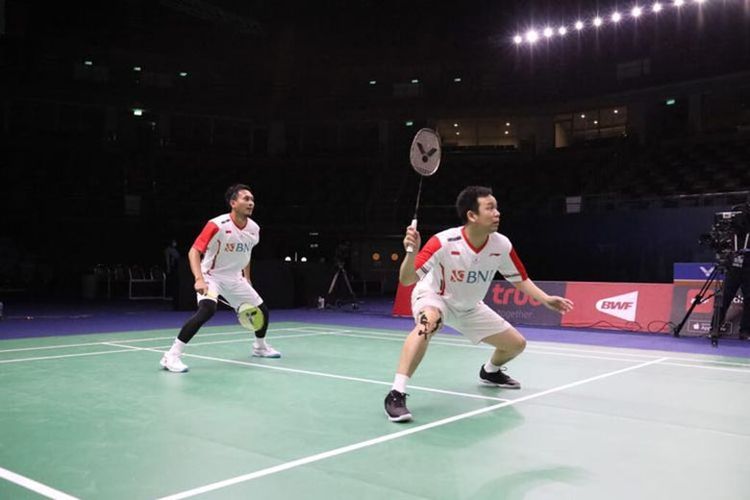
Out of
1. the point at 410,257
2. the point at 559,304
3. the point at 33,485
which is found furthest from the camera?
the point at 559,304

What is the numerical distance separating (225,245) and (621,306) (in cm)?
816

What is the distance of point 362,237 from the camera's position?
1156 inches

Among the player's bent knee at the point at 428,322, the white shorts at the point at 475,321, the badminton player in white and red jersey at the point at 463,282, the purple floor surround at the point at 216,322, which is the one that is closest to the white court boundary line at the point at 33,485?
the badminton player in white and red jersey at the point at 463,282

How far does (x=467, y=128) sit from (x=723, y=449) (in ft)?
111

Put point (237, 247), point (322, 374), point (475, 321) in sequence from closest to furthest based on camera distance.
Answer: point (475, 321), point (322, 374), point (237, 247)

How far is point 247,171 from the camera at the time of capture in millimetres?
31422

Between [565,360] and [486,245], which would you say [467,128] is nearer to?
[565,360]

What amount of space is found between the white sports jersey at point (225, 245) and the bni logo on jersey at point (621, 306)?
7.67 metres

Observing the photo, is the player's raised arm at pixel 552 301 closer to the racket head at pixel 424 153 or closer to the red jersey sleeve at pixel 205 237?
the racket head at pixel 424 153

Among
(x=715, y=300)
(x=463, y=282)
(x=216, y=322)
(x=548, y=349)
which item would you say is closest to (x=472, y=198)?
(x=463, y=282)

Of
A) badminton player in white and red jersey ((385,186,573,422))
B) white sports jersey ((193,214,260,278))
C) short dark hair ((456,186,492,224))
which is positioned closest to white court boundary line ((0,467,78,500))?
badminton player in white and red jersey ((385,186,573,422))

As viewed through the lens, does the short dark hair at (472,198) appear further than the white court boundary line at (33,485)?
Yes

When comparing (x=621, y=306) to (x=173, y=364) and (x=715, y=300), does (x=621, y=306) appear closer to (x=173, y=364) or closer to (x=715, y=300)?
(x=715, y=300)

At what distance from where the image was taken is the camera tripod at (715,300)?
9.88 m
